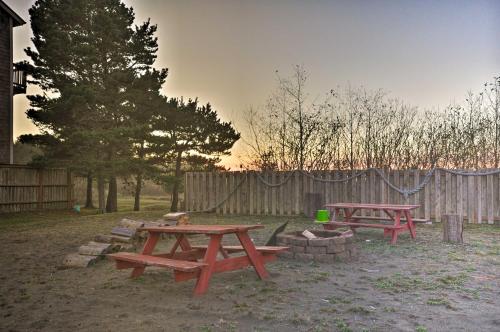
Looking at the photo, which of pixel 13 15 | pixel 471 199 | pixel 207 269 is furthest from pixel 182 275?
pixel 13 15

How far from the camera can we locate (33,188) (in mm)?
19766

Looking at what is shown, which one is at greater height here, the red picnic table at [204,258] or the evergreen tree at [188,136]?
the evergreen tree at [188,136]

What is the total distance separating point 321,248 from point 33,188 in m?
17.1

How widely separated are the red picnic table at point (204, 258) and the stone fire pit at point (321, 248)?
3.90 feet

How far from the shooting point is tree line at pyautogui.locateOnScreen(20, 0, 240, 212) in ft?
60.7

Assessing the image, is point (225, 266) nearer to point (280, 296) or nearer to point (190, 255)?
point (280, 296)

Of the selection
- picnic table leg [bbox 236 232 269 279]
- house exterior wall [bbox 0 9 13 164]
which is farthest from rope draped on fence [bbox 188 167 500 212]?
house exterior wall [bbox 0 9 13 164]

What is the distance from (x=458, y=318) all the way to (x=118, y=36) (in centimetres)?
1912

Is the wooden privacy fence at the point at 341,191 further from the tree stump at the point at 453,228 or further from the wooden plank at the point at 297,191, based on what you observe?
the tree stump at the point at 453,228

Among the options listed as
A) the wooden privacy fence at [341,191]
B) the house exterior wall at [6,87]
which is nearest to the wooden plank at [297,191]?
the wooden privacy fence at [341,191]

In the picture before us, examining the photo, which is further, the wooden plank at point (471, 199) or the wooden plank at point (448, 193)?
the wooden plank at point (448, 193)

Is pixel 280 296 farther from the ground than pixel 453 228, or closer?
closer

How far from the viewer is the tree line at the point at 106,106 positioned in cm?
1852

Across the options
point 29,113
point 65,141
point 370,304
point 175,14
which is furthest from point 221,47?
point 370,304
